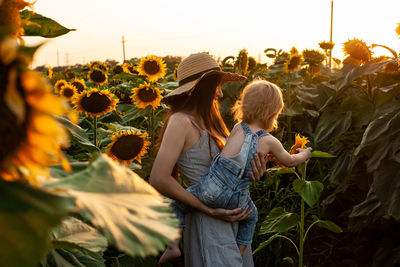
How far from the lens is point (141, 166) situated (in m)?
1.99

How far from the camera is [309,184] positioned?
201cm

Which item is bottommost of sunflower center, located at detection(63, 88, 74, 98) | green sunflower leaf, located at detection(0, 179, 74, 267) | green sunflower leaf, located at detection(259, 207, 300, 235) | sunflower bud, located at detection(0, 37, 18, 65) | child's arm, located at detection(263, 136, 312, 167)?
green sunflower leaf, located at detection(259, 207, 300, 235)

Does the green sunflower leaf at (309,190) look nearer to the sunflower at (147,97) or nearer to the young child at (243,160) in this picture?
the young child at (243,160)

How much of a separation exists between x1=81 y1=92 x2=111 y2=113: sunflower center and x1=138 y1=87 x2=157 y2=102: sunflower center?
401 millimetres

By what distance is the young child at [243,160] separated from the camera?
1906 mm

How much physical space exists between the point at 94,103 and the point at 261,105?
84 cm

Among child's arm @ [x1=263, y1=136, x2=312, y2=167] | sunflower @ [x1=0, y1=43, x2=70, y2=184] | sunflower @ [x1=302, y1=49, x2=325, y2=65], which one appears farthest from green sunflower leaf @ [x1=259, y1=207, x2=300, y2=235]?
sunflower @ [x1=302, y1=49, x2=325, y2=65]

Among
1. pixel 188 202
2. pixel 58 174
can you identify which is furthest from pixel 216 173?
pixel 58 174

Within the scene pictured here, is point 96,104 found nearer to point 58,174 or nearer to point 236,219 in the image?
point 236,219

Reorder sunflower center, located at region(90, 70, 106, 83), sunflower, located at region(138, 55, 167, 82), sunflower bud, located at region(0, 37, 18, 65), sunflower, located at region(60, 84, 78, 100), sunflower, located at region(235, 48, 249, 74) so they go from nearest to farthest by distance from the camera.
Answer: sunflower bud, located at region(0, 37, 18, 65) → sunflower, located at region(60, 84, 78, 100) → sunflower, located at region(138, 55, 167, 82) → sunflower center, located at region(90, 70, 106, 83) → sunflower, located at region(235, 48, 249, 74)

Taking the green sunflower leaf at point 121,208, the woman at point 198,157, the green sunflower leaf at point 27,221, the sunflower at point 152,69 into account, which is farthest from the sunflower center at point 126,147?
the green sunflower leaf at point 27,221

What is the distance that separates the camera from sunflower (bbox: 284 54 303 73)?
4.20 meters

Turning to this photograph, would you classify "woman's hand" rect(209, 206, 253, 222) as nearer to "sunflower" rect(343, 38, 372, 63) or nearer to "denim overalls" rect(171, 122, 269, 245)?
"denim overalls" rect(171, 122, 269, 245)

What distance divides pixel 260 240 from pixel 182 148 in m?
1.21
